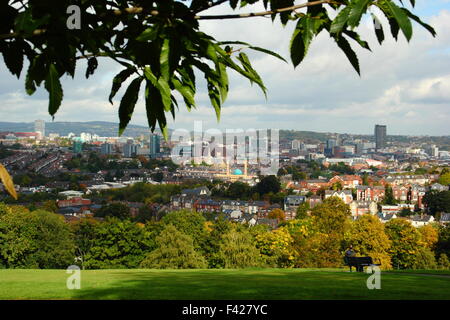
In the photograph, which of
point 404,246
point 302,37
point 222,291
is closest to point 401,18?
point 302,37

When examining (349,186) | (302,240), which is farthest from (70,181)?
(302,240)

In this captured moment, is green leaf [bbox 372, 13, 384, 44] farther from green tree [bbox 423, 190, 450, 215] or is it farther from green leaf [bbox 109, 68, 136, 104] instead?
green tree [bbox 423, 190, 450, 215]

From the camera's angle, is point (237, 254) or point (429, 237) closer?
point (237, 254)

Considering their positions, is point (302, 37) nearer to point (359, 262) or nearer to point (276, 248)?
point (359, 262)

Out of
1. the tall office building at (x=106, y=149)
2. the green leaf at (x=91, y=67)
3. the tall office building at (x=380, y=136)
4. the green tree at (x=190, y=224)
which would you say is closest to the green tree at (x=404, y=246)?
the green tree at (x=190, y=224)

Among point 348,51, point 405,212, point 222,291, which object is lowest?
point 405,212

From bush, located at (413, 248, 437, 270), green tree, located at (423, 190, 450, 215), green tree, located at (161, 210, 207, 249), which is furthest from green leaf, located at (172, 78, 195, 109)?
green tree, located at (423, 190, 450, 215)

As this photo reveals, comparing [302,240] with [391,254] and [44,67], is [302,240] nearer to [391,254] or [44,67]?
[391,254]
